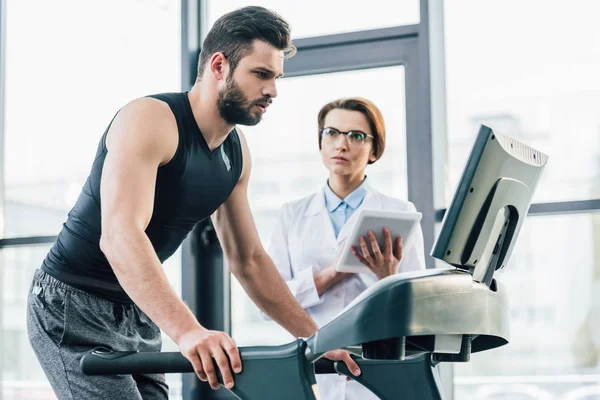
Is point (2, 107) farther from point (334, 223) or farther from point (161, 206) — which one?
point (161, 206)

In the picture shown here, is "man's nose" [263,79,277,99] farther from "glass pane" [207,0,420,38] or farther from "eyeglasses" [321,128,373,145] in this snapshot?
"glass pane" [207,0,420,38]

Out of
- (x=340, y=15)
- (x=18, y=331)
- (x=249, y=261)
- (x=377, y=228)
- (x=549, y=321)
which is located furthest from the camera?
(x=18, y=331)

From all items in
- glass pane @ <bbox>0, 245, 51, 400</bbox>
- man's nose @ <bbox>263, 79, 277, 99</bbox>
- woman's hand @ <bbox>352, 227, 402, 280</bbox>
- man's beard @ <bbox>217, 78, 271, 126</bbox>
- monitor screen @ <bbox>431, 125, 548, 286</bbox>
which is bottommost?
glass pane @ <bbox>0, 245, 51, 400</bbox>

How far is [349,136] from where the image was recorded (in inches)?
100

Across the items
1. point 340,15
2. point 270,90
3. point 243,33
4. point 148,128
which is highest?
point 340,15

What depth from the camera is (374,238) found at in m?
2.31

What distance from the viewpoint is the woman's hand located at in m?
2.31

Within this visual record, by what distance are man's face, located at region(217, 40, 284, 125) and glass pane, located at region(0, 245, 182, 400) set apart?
6.66 feet

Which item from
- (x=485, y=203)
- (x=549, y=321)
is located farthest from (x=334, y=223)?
(x=485, y=203)

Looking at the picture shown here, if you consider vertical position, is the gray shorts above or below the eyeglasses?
below

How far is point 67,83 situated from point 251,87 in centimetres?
219

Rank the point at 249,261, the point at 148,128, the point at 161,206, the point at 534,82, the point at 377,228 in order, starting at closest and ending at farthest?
the point at 148,128, the point at 161,206, the point at 249,261, the point at 377,228, the point at 534,82

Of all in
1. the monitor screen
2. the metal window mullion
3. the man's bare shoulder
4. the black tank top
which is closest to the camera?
the monitor screen

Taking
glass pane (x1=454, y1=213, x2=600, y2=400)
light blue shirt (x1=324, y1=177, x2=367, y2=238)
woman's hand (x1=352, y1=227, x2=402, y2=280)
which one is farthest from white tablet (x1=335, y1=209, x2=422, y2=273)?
glass pane (x1=454, y1=213, x2=600, y2=400)
